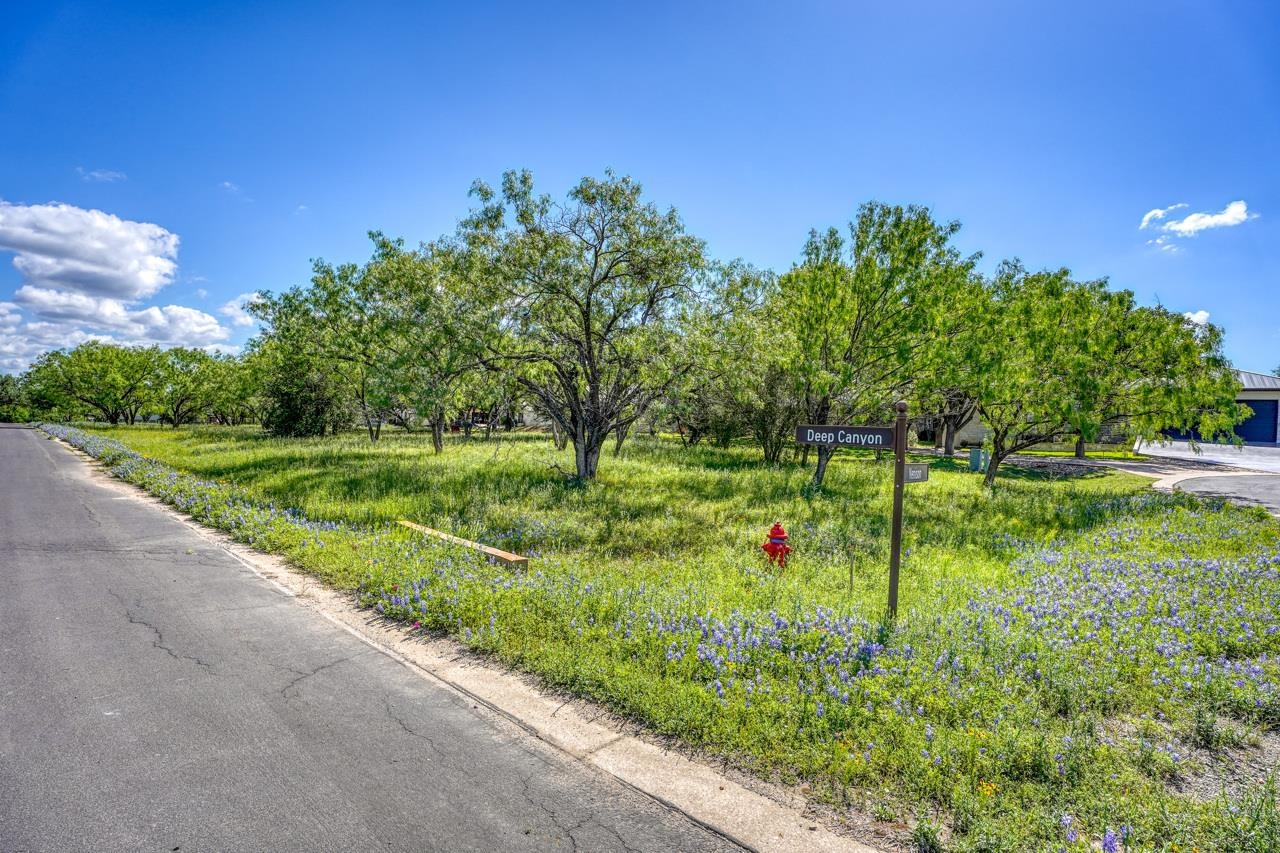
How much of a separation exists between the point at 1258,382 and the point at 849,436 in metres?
56.0

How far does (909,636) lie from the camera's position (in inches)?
193

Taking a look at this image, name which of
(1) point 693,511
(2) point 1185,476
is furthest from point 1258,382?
(1) point 693,511

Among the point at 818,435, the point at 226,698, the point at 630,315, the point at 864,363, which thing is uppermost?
the point at 630,315

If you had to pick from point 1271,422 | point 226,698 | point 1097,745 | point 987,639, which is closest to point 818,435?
point 987,639

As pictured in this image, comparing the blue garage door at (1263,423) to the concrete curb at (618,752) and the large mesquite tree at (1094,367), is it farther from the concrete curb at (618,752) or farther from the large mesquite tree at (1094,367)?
the concrete curb at (618,752)

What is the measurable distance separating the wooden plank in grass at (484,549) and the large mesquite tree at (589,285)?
5453 mm

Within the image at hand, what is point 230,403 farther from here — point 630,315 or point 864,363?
point 864,363

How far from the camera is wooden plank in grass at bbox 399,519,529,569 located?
6.89 metres

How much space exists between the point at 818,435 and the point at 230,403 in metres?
59.5

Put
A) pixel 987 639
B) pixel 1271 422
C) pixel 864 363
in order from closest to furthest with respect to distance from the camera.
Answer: pixel 987 639, pixel 864 363, pixel 1271 422

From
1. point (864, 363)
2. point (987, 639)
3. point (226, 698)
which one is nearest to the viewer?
point (226, 698)

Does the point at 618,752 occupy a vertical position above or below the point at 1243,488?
below

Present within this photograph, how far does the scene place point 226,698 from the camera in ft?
13.6

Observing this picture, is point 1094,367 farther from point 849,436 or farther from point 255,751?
point 255,751
